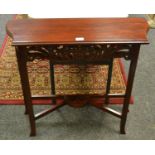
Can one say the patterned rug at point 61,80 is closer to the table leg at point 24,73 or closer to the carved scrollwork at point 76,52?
the table leg at point 24,73

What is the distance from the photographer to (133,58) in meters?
1.24

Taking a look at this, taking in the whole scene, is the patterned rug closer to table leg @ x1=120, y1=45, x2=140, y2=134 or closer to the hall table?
table leg @ x1=120, y1=45, x2=140, y2=134

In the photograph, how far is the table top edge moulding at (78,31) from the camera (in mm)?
1157

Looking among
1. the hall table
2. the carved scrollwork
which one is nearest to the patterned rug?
the hall table

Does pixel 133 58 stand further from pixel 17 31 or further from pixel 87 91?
pixel 87 91

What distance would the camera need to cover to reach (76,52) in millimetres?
1190

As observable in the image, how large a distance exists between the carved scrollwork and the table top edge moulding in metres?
0.04

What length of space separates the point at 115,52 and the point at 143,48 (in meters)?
1.44

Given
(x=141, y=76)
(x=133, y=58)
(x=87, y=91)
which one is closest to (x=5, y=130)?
(x=87, y=91)

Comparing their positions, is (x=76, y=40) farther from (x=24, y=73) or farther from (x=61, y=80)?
(x=61, y=80)

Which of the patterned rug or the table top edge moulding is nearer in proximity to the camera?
the table top edge moulding

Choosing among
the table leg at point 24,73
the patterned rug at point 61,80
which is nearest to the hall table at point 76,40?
the table leg at point 24,73

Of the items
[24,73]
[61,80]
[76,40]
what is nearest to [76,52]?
[76,40]

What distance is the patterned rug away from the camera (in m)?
1.93
